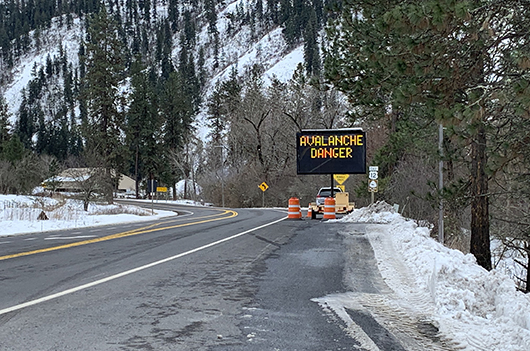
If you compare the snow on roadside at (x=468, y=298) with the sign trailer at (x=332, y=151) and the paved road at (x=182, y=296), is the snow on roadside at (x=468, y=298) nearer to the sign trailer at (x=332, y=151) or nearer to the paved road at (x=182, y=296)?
the paved road at (x=182, y=296)

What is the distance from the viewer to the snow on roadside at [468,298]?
5.61 meters

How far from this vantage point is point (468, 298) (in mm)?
7004

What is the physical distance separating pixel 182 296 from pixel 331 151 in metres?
19.9

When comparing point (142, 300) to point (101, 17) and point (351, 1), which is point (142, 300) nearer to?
point (351, 1)

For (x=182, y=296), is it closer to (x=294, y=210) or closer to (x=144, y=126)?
(x=294, y=210)

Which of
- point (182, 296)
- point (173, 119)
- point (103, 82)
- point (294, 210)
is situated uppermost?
point (103, 82)

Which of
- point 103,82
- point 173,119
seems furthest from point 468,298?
point 173,119

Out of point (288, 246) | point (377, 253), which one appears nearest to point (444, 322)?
point (377, 253)

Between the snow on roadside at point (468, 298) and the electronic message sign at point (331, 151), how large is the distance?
1505 centimetres

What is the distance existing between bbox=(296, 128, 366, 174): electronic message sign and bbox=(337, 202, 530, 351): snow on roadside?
15.1 meters

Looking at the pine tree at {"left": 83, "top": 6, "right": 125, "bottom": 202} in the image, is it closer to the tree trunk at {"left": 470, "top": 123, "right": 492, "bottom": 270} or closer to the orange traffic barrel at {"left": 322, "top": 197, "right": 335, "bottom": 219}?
the orange traffic barrel at {"left": 322, "top": 197, "right": 335, "bottom": 219}

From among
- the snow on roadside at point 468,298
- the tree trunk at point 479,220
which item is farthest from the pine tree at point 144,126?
the snow on roadside at point 468,298

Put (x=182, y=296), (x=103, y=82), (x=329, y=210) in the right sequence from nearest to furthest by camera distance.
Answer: (x=182, y=296) → (x=329, y=210) → (x=103, y=82)

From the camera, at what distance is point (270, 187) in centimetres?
5812
